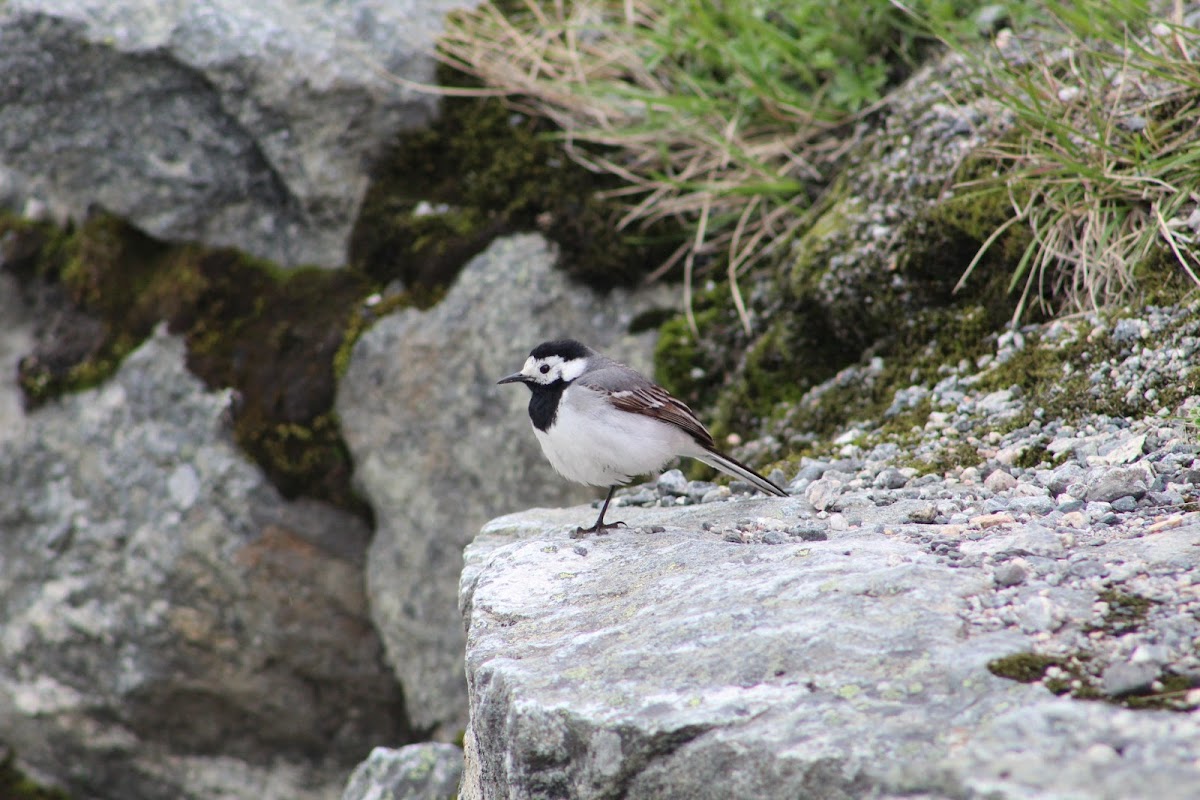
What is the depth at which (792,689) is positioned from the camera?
8.61ft

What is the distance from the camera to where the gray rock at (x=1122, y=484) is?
353cm

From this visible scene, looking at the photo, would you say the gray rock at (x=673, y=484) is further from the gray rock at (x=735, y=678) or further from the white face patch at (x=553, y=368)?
the gray rock at (x=735, y=678)

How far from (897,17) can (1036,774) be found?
5352 mm

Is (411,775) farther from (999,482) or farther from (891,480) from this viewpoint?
(999,482)

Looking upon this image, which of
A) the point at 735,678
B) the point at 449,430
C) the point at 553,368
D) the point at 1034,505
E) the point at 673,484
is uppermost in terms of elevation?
the point at 1034,505

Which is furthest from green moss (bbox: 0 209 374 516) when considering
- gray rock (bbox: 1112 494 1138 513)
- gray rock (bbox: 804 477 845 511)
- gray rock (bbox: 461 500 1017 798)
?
gray rock (bbox: 1112 494 1138 513)

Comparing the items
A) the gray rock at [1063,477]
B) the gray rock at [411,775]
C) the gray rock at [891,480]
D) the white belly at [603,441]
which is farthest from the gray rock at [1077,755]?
the gray rock at [411,775]

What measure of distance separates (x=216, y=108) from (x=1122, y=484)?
5.95m

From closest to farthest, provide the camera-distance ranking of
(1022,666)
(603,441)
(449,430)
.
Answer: (1022,666) → (603,441) → (449,430)

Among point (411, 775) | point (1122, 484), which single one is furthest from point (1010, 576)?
point (411, 775)

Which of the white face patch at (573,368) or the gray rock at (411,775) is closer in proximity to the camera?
the gray rock at (411,775)

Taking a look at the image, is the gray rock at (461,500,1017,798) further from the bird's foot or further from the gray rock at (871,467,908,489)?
the gray rock at (871,467,908,489)

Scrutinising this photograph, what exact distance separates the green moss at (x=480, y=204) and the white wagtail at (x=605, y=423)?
5.40 ft

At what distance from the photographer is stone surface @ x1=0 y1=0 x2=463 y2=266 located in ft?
22.6
